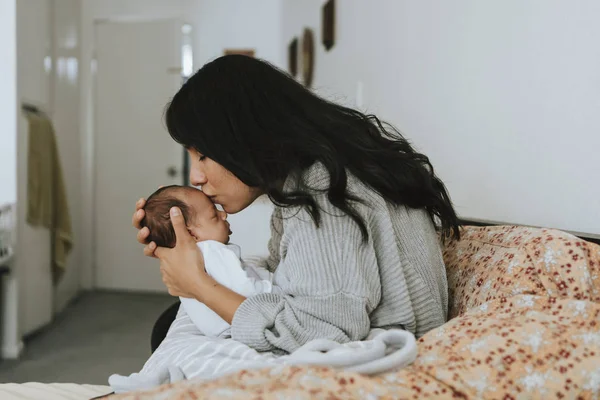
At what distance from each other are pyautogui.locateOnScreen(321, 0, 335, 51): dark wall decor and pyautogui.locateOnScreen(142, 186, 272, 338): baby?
2.31m

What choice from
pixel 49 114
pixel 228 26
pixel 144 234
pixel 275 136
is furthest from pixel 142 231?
pixel 228 26

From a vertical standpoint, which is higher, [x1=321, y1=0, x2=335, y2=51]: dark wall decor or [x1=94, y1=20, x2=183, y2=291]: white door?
[x1=321, y1=0, x2=335, y2=51]: dark wall decor

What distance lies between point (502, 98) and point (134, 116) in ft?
13.3

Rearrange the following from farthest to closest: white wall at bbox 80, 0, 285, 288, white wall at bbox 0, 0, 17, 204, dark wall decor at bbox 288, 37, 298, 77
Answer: white wall at bbox 80, 0, 285, 288 → dark wall decor at bbox 288, 37, 298, 77 → white wall at bbox 0, 0, 17, 204

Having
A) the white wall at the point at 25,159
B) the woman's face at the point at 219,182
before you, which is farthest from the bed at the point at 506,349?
the white wall at the point at 25,159

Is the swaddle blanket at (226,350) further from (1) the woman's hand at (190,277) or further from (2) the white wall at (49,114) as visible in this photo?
(2) the white wall at (49,114)

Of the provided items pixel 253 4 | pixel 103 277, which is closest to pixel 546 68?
pixel 253 4

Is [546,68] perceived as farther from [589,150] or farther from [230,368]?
[230,368]

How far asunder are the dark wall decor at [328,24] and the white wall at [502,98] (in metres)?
0.76

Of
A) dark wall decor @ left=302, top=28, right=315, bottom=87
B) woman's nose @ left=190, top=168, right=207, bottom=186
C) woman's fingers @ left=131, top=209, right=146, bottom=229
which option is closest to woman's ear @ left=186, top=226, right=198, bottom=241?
woman's fingers @ left=131, top=209, right=146, bottom=229

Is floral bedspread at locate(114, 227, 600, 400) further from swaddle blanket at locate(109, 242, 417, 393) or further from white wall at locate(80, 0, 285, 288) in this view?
white wall at locate(80, 0, 285, 288)

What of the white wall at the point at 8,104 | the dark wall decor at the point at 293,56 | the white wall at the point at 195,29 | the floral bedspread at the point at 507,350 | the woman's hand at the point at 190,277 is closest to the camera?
the floral bedspread at the point at 507,350

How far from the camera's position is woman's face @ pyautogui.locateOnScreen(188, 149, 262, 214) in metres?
1.15

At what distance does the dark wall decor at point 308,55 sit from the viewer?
159 inches
